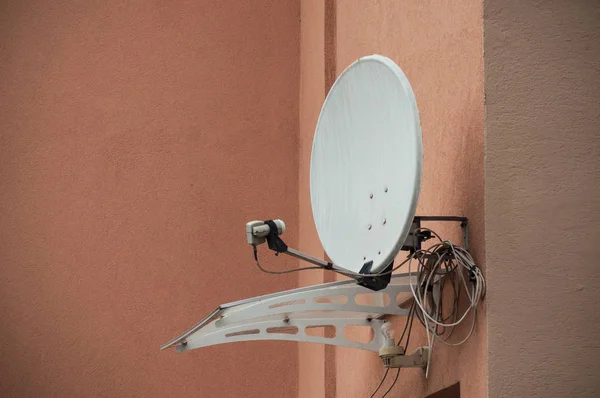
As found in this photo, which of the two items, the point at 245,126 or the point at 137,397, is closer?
the point at 137,397

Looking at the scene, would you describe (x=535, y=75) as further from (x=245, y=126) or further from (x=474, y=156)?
(x=245, y=126)

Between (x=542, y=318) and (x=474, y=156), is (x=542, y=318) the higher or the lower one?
the lower one

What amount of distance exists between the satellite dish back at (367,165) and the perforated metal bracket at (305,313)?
24 centimetres

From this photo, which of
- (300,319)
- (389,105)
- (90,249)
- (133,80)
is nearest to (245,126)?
(133,80)

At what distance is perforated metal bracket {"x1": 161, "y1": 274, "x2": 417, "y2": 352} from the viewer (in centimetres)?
516

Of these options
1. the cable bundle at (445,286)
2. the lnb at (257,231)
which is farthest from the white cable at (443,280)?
the lnb at (257,231)

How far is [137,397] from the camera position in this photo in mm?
7707

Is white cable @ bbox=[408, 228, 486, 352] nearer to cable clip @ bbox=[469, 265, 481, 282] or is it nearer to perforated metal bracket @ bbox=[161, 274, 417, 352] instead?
cable clip @ bbox=[469, 265, 481, 282]

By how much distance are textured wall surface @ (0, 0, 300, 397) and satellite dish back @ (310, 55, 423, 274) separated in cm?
266

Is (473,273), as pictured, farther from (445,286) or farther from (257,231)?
(257,231)

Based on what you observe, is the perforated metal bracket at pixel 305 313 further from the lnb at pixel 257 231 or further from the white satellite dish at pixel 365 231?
the lnb at pixel 257 231

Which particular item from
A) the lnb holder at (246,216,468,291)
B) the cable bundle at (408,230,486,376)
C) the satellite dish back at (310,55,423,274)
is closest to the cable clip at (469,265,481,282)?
the cable bundle at (408,230,486,376)

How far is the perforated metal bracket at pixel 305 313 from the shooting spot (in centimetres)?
516

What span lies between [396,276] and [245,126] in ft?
11.3
